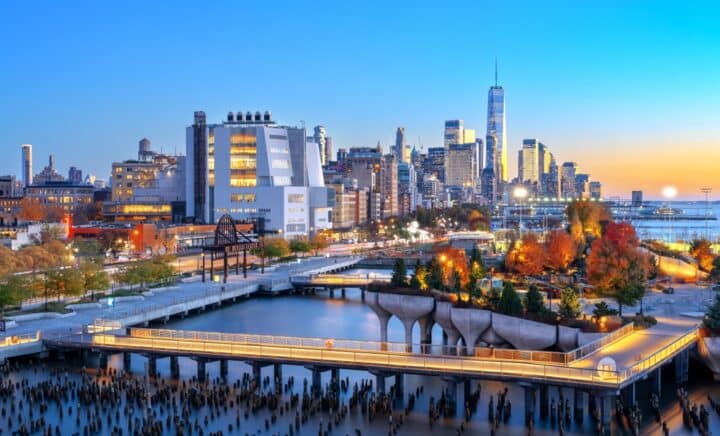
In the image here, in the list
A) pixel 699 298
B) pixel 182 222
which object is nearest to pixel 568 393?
pixel 699 298

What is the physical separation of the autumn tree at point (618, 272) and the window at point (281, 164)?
88.2 meters

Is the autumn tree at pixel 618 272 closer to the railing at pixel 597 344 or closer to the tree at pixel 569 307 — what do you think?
the tree at pixel 569 307

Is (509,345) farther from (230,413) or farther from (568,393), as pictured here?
(230,413)

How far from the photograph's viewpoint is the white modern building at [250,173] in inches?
6934

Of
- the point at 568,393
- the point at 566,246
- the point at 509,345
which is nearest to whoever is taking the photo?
the point at 568,393

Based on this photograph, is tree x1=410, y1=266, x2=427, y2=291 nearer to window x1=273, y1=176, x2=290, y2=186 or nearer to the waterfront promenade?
the waterfront promenade

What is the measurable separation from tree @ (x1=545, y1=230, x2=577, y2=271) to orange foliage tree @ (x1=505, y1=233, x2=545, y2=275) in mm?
1020

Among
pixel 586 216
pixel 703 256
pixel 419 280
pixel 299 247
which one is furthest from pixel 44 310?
pixel 586 216

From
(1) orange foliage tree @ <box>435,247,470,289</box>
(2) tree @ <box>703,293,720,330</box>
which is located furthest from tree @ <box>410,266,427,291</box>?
(2) tree @ <box>703,293,720,330</box>

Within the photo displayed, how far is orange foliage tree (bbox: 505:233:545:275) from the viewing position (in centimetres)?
11094

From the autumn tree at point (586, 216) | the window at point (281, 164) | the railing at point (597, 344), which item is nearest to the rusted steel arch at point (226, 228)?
the window at point (281, 164)

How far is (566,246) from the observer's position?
114 meters

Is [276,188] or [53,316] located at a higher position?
[276,188]

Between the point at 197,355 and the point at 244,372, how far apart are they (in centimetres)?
462
